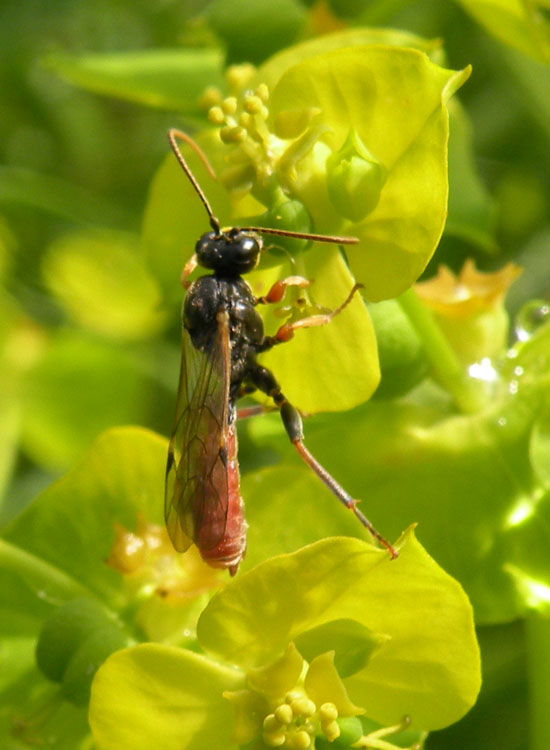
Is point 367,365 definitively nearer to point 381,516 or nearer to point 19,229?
point 381,516

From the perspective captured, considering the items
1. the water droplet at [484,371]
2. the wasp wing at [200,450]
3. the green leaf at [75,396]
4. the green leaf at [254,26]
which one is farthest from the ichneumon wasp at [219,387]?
the green leaf at [75,396]

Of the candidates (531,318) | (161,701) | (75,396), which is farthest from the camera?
(75,396)

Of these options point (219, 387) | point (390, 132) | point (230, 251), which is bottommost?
point (219, 387)

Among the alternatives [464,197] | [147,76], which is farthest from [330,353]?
[147,76]

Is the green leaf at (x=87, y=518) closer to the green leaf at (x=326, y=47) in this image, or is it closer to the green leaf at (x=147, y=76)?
the green leaf at (x=326, y=47)

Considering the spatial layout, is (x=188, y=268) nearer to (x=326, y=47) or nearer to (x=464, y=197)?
(x=326, y=47)

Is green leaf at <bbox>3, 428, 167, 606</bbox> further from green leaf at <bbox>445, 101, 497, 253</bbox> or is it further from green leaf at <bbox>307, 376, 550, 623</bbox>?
green leaf at <bbox>445, 101, 497, 253</bbox>
